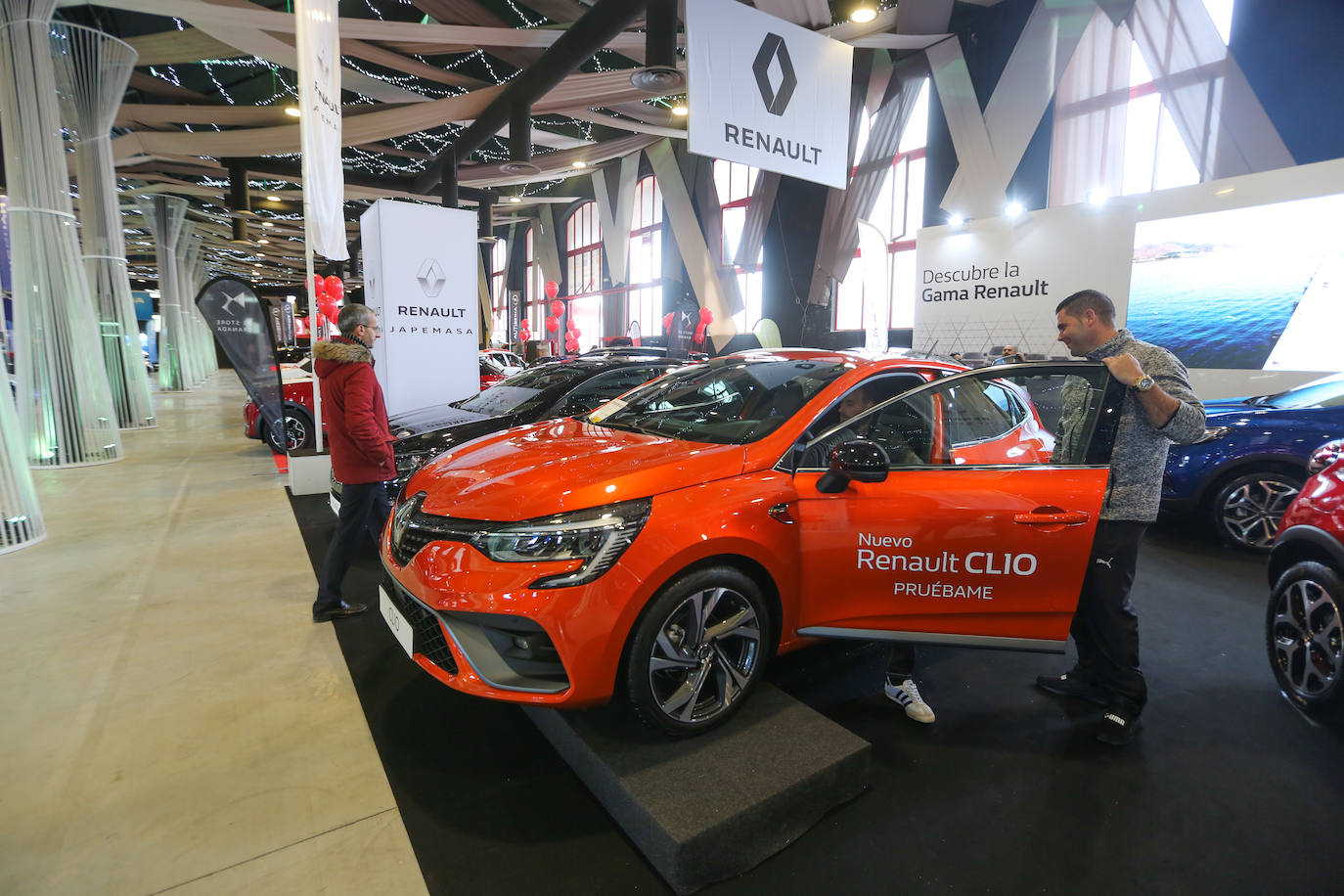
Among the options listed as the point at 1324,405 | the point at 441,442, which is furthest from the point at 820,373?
the point at 1324,405

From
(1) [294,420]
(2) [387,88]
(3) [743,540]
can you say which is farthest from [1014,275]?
(2) [387,88]

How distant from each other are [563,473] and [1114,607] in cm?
207

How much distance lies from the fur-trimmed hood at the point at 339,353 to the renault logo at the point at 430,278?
453cm

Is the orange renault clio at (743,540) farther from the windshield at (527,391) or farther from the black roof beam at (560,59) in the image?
the black roof beam at (560,59)

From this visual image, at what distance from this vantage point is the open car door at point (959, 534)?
2330 millimetres

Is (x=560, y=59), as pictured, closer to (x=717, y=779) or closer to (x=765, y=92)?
(x=765, y=92)

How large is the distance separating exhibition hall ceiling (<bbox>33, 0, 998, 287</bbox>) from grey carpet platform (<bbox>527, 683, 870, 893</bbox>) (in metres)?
7.80

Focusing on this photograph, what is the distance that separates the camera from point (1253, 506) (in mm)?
4684

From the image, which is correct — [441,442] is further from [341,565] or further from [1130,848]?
[1130,848]

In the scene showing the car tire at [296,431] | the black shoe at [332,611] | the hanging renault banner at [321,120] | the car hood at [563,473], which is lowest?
the black shoe at [332,611]

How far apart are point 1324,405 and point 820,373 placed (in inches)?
164

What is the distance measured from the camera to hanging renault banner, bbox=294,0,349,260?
502cm

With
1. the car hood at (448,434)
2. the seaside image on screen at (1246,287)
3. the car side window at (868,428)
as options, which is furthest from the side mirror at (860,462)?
the seaside image on screen at (1246,287)

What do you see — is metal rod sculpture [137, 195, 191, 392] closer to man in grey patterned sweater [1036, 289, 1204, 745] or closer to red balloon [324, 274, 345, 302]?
red balloon [324, 274, 345, 302]
